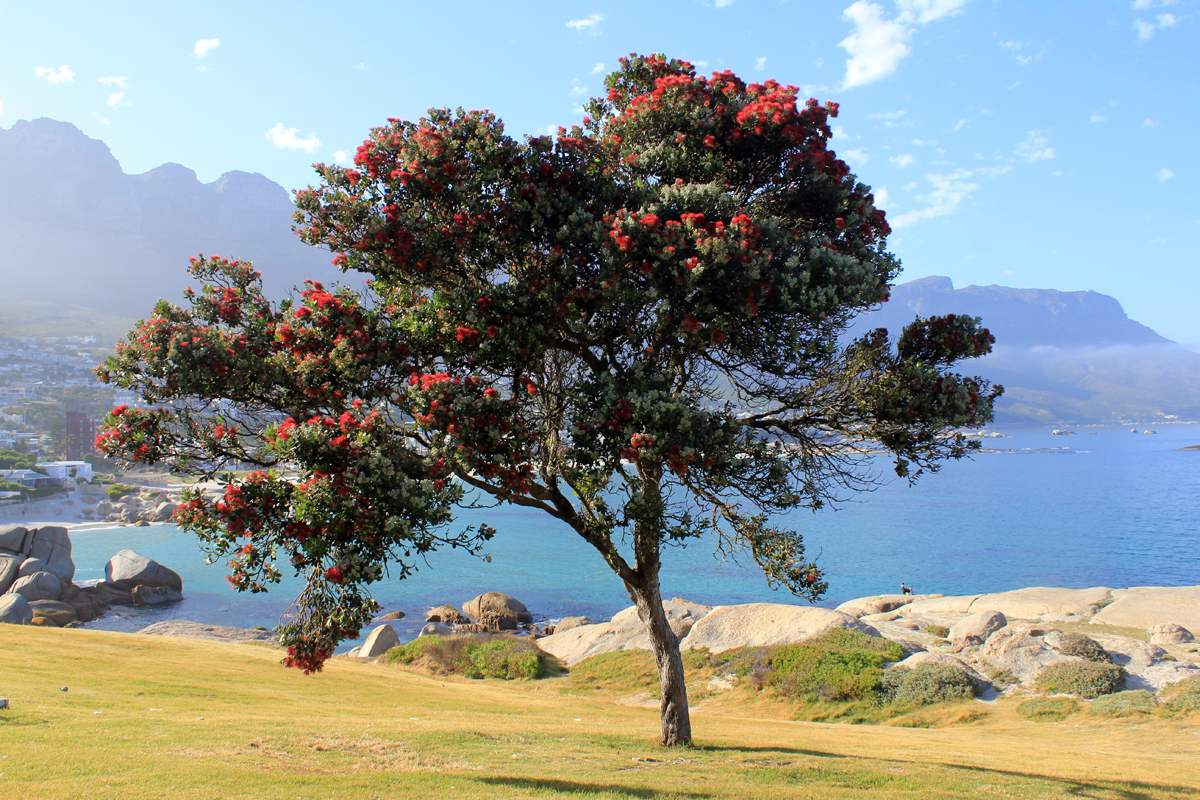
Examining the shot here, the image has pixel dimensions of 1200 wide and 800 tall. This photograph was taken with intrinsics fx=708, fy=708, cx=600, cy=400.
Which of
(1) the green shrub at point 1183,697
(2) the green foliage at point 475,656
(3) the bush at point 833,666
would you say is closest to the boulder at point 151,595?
(2) the green foliage at point 475,656

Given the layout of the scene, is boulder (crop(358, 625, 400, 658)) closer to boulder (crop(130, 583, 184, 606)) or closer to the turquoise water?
the turquoise water

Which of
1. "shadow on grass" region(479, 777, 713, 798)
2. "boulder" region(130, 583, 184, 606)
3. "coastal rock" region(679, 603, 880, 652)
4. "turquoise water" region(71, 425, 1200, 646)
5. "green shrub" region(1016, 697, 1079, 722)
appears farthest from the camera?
"turquoise water" region(71, 425, 1200, 646)

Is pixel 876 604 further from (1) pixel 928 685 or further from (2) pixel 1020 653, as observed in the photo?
(1) pixel 928 685

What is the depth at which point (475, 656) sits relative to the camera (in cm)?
3653

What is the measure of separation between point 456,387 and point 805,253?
6010 millimetres

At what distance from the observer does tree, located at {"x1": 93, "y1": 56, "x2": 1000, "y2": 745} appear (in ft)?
32.4

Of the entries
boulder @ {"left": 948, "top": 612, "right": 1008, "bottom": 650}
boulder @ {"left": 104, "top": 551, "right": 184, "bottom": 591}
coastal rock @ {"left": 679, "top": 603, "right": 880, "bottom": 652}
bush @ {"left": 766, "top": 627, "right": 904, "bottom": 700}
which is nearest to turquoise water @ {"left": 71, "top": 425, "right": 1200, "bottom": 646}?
boulder @ {"left": 104, "top": 551, "right": 184, "bottom": 591}

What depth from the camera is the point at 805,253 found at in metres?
11.5

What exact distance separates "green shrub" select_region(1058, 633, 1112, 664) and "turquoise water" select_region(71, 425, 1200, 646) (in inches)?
1061

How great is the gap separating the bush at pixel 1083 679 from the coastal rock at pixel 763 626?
24.8ft

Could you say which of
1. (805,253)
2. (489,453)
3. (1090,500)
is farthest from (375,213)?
(1090,500)

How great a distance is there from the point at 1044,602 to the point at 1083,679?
19147mm

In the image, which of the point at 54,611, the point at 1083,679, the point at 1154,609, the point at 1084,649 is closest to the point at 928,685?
the point at 1083,679

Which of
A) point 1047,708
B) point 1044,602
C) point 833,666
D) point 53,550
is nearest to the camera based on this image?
point 1047,708
